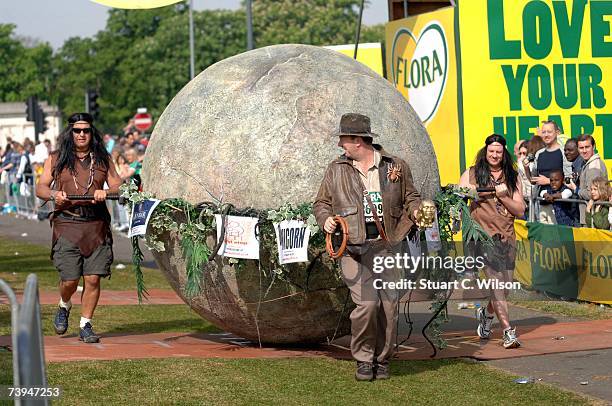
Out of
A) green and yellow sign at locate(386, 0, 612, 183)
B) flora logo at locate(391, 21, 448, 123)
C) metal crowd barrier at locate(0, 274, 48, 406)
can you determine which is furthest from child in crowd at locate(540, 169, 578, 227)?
metal crowd barrier at locate(0, 274, 48, 406)

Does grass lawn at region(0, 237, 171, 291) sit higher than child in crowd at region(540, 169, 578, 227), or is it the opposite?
child in crowd at region(540, 169, 578, 227)

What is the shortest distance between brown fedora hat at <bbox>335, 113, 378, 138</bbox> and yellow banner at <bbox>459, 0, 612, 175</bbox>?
8.59m

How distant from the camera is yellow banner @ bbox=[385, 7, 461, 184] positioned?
18125 mm

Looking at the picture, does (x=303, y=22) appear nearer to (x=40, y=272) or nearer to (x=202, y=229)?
(x=40, y=272)

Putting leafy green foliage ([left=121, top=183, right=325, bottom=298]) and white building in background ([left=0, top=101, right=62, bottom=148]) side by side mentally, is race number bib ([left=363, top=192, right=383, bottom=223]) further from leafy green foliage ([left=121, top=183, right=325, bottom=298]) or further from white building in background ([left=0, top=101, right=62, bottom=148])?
white building in background ([left=0, top=101, right=62, bottom=148])

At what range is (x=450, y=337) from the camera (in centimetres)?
1167

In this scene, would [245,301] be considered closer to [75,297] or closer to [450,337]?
[450,337]

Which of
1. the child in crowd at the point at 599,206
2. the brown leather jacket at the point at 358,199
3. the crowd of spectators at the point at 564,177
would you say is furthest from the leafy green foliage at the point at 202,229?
the child in crowd at the point at 599,206

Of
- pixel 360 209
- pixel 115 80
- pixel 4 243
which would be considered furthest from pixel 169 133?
pixel 115 80

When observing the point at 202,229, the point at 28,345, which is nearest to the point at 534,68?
the point at 202,229

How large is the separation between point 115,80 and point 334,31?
1898cm

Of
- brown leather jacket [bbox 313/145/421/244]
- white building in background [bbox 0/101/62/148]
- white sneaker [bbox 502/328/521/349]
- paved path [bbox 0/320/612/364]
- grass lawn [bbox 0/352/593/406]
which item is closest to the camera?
grass lawn [bbox 0/352/593/406]

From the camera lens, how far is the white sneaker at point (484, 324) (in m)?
11.4

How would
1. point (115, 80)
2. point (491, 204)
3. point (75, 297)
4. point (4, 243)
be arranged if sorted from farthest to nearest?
point (115, 80) → point (4, 243) → point (75, 297) → point (491, 204)
